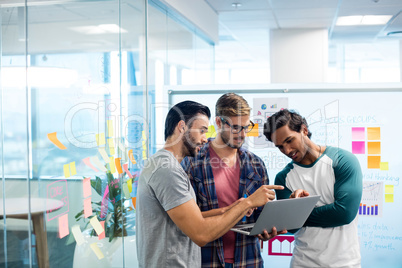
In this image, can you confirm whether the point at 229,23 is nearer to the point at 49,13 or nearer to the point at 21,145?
the point at 49,13

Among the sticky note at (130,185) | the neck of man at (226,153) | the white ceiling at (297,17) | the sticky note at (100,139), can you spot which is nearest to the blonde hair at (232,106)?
the neck of man at (226,153)

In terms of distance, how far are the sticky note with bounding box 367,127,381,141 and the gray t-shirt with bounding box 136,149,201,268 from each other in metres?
1.83

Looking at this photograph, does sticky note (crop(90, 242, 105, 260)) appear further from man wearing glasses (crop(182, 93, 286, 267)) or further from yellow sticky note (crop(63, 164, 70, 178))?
man wearing glasses (crop(182, 93, 286, 267))

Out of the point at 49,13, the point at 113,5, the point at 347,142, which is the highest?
the point at 113,5

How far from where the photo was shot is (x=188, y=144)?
167 cm

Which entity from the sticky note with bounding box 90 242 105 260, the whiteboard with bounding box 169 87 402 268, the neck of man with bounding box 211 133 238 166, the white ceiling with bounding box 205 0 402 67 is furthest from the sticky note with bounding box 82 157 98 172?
the white ceiling with bounding box 205 0 402 67

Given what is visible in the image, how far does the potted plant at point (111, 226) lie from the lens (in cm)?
217

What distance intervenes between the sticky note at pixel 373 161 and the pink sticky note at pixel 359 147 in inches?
2.4

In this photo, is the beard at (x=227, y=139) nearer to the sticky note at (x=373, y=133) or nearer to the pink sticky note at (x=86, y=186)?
the pink sticky note at (x=86, y=186)

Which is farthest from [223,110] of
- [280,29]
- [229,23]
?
[280,29]

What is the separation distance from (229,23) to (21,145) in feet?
13.9

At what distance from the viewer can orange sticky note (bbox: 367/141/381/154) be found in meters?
2.96

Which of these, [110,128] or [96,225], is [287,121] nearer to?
[110,128]

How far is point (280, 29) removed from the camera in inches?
233
